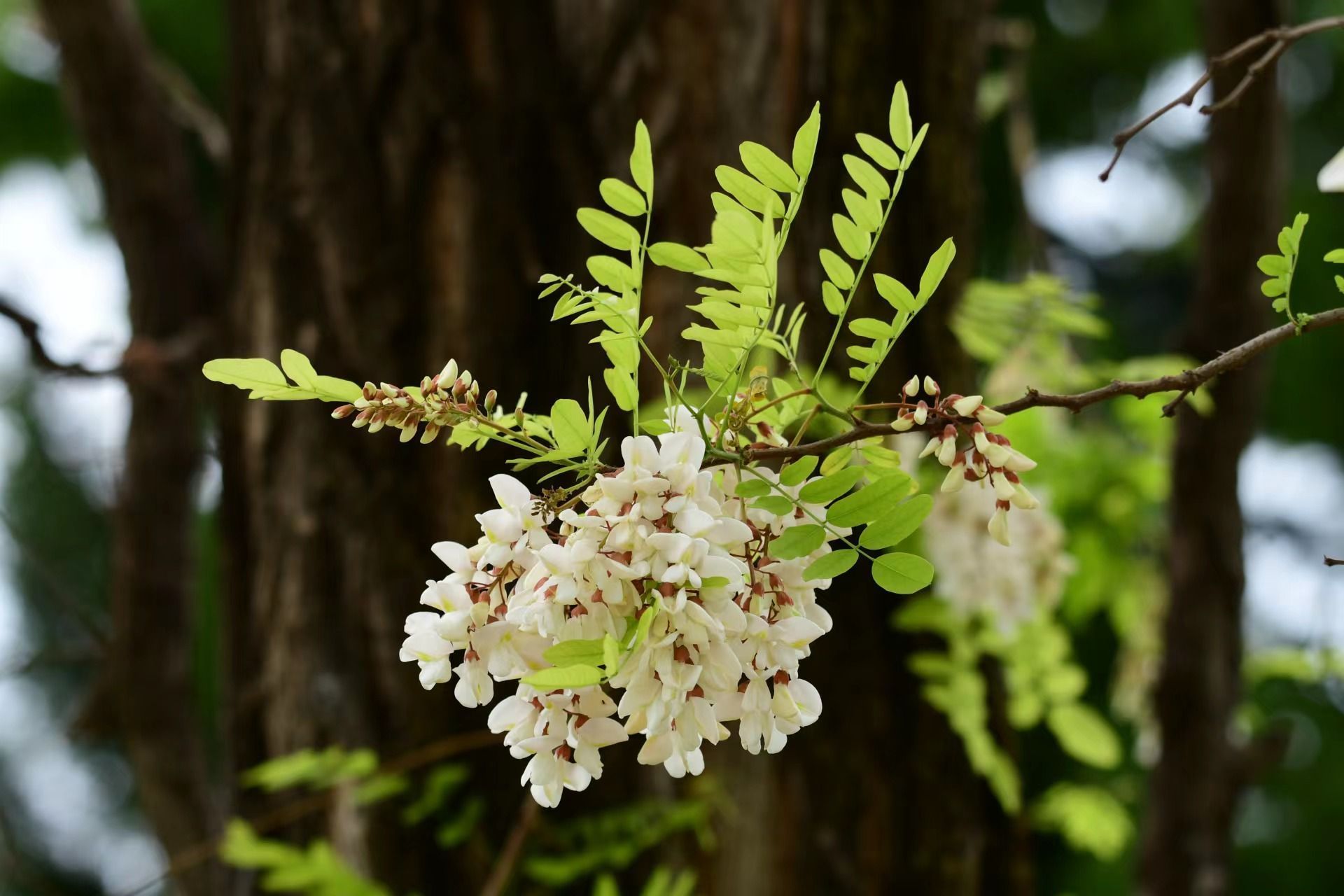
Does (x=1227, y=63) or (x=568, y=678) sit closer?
(x=568, y=678)

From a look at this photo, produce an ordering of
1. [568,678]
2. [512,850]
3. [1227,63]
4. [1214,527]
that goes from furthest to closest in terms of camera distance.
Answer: [1214,527] → [512,850] → [1227,63] → [568,678]

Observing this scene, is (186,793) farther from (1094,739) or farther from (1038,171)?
(1038,171)

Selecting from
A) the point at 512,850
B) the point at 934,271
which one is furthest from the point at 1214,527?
the point at 934,271

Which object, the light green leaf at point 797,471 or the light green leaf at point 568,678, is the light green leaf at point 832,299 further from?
the light green leaf at point 568,678

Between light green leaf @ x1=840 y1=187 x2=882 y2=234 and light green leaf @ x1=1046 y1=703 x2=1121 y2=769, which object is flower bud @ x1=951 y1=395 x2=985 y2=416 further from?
light green leaf @ x1=1046 y1=703 x2=1121 y2=769

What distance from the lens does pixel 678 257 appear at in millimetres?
440

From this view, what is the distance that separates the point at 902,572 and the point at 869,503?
1.2 inches

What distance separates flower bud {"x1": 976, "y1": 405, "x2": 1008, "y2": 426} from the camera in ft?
1.31

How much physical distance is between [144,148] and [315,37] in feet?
2.18

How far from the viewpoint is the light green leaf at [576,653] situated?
1.27 feet

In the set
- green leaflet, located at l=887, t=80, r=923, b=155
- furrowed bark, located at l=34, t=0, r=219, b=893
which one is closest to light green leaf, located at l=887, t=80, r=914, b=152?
green leaflet, located at l=887, t=80, r=923, b=155

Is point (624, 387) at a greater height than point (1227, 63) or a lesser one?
lesser

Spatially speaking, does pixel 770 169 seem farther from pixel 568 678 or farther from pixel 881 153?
pixel 568 678

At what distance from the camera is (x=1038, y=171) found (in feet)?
11.8
